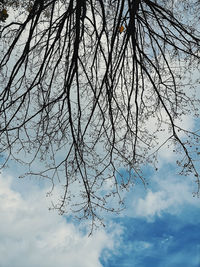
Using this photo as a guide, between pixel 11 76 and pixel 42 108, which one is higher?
pixel 11 76

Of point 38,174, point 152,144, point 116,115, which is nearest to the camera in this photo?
point 38,174

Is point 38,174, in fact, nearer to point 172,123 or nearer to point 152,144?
point 152,144

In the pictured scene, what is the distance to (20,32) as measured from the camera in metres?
5.41

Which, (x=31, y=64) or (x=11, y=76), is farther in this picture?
(x=31, y=64)

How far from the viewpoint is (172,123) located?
554 centimetres

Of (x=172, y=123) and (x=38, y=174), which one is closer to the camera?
(x=38, y=174)

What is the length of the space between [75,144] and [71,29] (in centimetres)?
228

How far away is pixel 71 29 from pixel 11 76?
1499mm

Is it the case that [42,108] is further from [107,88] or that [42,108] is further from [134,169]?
[134,169]

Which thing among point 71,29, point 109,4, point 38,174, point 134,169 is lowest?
point 38,174

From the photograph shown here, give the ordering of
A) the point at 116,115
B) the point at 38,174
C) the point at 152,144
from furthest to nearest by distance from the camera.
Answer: the point at 116,115
the point at 152,144
the point at 38,174

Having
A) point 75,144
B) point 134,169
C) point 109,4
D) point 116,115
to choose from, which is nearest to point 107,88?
point 116,115

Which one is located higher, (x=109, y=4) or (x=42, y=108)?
(x=109, y=4)

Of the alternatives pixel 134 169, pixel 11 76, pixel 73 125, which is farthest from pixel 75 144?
pixel 11 76
